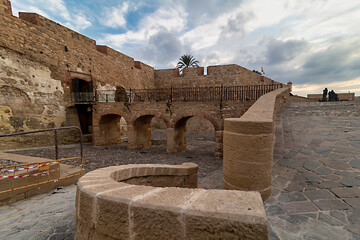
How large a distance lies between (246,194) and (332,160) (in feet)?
12.0

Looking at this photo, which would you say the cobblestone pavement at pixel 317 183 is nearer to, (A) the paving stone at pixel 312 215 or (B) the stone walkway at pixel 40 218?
(A) the paving stone at pixel 312 215

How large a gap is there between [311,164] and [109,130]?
541 inches

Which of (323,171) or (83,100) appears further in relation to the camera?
(83,100)

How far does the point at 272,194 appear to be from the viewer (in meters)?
2.91

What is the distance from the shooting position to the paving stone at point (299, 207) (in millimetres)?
2400

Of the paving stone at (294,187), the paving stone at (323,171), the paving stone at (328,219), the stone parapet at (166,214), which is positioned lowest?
the paving stone at (328,219)

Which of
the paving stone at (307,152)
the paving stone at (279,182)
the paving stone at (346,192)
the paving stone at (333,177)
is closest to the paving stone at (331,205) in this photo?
the paving stone at (346,192)

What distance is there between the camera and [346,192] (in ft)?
8.78

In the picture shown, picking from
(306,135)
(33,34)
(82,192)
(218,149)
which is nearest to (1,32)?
(33,34)

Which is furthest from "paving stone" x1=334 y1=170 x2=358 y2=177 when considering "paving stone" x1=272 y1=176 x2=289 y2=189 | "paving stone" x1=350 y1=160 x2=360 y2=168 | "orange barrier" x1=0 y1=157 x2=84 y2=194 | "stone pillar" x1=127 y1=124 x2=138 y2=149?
"stone pillar" x1=127 y1=124 x2=138 y2=149

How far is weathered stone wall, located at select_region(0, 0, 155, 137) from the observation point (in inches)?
383

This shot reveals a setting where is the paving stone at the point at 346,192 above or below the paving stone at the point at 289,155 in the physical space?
below

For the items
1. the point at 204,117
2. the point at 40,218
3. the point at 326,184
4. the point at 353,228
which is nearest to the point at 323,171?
the point at 326,184

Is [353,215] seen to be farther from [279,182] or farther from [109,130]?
[109,130]
